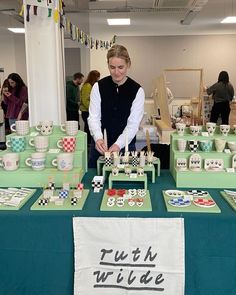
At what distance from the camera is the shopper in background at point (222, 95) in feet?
20.1

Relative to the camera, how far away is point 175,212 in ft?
3.91

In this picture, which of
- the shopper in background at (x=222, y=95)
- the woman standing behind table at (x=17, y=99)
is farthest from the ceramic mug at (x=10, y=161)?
the shopper in background at (x=222, y=95)

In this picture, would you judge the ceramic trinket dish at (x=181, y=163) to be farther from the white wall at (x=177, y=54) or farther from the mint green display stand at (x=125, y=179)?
the white wall at (x=177, y=54)

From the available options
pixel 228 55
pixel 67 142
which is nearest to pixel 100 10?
pixel 228 55

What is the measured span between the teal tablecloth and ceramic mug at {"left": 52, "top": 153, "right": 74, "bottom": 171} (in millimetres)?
267

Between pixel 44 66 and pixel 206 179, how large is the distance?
1450mm

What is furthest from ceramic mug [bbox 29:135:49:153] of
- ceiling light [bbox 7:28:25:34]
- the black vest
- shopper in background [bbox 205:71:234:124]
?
ceiling light [bbox 7:28:25:34]

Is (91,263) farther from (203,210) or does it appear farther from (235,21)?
(235,21)

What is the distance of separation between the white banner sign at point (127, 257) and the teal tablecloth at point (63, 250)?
30mm

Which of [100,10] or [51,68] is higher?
[100,10]

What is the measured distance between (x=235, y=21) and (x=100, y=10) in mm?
2836

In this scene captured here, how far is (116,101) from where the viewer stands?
1.88 metres

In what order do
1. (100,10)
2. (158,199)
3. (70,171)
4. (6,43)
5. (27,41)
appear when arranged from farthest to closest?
1. (6,43)
2. (100,10)
3. (27,41)
4. (70,171)
5. (158,199)

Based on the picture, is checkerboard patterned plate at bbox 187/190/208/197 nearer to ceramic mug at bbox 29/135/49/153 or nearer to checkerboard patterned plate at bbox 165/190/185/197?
checkerboard patterned plate at bbox 165/190/185/197
